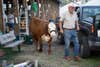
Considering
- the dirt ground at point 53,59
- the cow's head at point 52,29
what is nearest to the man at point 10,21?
the dirt ground at point 53,59

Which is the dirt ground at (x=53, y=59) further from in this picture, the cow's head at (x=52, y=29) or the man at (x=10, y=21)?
the man at (x=10, y=21)

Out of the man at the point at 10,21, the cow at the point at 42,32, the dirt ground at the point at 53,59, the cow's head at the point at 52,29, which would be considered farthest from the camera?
the man at the point at 10,21

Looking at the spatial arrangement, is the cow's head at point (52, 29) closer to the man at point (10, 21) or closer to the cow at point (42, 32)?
the cow at point (42, 32)

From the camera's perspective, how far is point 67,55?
11625 millimetres

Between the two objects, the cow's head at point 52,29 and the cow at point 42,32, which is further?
the cow at point 42,32

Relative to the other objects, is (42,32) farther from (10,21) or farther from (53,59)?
(10,21)

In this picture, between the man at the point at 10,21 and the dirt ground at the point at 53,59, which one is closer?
the dirt ground at the point at 53,59

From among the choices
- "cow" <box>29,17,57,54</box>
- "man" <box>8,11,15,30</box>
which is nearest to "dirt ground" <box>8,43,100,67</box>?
"cow" <box>29,17,57,54</box>

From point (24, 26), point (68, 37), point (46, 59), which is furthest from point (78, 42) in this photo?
point (24, 26)

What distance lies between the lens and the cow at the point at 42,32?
12602mm

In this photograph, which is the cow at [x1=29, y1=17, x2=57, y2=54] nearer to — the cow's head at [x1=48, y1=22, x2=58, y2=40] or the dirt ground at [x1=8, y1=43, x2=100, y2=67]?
the cow's head at [x1=48, y1=22, x2=58, y2=40]

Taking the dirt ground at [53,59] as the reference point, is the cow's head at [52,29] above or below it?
above

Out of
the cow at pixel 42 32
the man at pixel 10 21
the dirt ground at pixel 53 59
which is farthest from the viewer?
the man at pixel 10 21

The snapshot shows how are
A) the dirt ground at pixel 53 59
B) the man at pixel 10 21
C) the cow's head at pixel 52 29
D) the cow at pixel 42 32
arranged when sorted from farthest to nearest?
1. the man at pixel 10 21
2. the cow at pixel 42 32
3. the cow's head at pixel 52 29
4. the dirt ground at pixel 53 59
